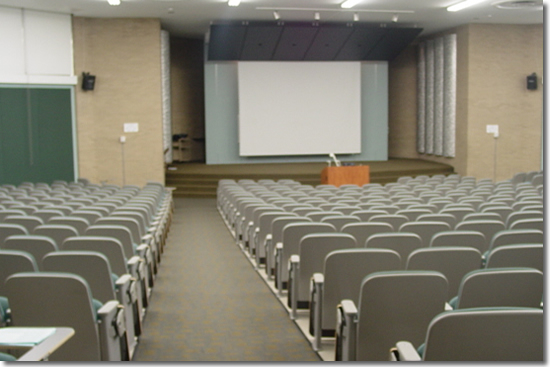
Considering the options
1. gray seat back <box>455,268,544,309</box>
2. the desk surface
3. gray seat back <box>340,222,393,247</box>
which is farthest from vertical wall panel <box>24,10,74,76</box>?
the desk surface

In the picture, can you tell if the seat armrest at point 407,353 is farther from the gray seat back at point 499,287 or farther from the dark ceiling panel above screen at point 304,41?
the dark ceiling panel above screen at point 304,41

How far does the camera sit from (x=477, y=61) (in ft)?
54.2

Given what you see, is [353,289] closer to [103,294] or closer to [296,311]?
[296,311]

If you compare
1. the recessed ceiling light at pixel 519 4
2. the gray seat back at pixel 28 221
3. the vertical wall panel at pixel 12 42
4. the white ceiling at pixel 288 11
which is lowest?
the gray seat back at pixel 28 221

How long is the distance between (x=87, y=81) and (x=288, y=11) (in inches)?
200

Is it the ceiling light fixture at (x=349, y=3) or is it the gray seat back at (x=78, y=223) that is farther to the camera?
the ceiling light fixture at (x=349, y=3)

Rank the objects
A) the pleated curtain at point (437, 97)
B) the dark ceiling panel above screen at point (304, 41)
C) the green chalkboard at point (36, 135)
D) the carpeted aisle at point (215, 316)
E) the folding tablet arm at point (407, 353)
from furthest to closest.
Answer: the pleated curtain at point (437, 97)
the dark ceiling panel above screen at point (304, 41)
the green chalkboard at point (36, 135)
the carpeted aisle at point (215, 316)
the folding tablet arm at point (407, 353)

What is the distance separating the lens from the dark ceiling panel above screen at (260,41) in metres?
16.1

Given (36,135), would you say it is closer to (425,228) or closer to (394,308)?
(425,228)

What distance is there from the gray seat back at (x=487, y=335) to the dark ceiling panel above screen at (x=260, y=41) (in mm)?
14350

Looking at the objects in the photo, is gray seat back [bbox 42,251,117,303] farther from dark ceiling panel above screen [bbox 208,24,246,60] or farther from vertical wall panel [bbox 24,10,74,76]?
dark ceiling panel above screen [bbox 208,24,246,60]

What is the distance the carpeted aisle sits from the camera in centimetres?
433

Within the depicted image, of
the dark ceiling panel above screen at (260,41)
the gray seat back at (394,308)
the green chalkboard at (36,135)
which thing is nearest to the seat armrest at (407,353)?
the gray seat back at (394,308)

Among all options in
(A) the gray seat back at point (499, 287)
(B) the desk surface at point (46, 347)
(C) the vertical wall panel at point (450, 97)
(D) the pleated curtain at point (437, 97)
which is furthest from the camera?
(D) the pleated curtain at point (437, 97)
